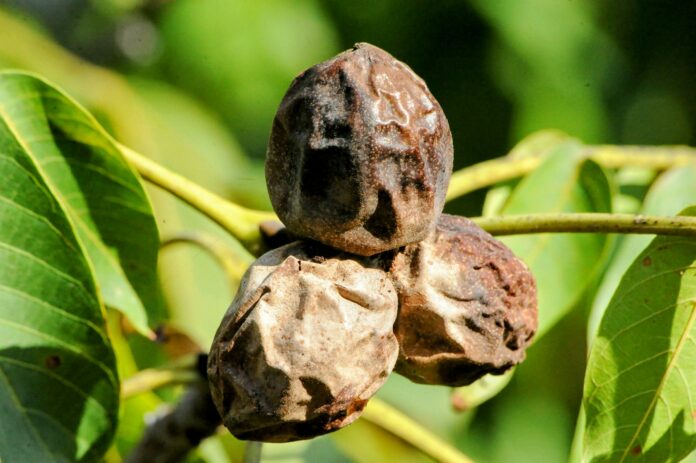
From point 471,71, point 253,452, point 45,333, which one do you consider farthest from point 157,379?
point 471,71

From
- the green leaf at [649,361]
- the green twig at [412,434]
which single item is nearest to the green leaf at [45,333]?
the green twig at [412,434]

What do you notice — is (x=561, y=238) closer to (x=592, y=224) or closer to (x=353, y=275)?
(x=592, y=224)

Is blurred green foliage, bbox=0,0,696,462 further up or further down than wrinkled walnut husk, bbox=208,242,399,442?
further down

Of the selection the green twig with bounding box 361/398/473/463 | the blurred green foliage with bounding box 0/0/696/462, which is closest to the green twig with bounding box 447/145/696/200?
the green twig with bounding box 361/398/473/463

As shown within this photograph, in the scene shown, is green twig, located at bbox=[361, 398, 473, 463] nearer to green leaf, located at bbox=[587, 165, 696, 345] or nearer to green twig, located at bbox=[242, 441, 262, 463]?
green twig, located at bbox=[242, 441, 262, 463]

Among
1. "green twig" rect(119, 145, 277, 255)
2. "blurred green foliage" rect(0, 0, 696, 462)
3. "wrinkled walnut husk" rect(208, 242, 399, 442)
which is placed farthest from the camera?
"blurred green foliage" rect(0, 0, 696, 462)

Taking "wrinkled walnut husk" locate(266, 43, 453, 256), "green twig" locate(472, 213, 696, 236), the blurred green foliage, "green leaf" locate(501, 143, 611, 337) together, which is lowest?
the blurred green foliage
